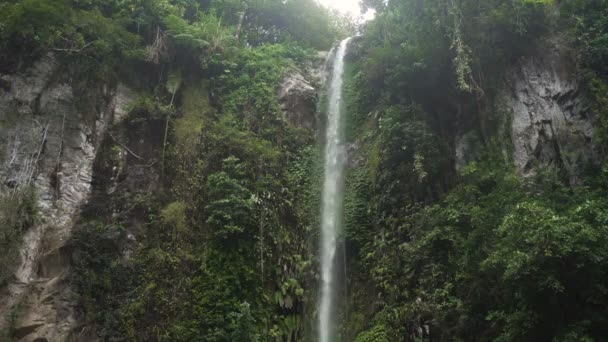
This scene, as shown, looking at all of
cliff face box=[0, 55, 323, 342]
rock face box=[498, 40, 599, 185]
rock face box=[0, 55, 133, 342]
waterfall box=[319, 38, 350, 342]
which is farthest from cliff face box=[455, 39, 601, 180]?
rock face box=[0, 55, 133, 342]

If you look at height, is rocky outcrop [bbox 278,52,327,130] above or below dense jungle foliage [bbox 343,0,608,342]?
above

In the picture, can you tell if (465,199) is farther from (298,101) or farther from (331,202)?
(298,101)

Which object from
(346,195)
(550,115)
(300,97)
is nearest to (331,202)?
(346,195)

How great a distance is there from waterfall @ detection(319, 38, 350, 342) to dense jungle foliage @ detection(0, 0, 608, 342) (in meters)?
0.25

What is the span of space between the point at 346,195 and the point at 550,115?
4885 mm

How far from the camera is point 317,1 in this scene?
726 inches

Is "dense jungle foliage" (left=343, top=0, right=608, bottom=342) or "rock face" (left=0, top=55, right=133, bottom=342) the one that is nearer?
"dense jungle foliage" (left=343, top=0, right=608, bottom=342)

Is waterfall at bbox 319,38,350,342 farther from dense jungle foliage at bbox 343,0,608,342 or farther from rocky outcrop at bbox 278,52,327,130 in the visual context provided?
rocky outcrop at bbox 278,52,327,130

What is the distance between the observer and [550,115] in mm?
9328

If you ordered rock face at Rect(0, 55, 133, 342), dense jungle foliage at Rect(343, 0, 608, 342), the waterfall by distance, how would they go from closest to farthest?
1. dense jungle foliage at Rect(343, 0, 608, 342)
2. rock face at Rect(0, 55, 133, 342)
3. the waterfall

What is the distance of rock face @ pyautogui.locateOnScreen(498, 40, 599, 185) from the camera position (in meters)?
8.59

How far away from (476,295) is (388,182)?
12.4ft

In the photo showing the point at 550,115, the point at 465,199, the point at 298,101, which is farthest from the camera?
the point at 298,101

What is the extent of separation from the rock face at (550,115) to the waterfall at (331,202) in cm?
433
